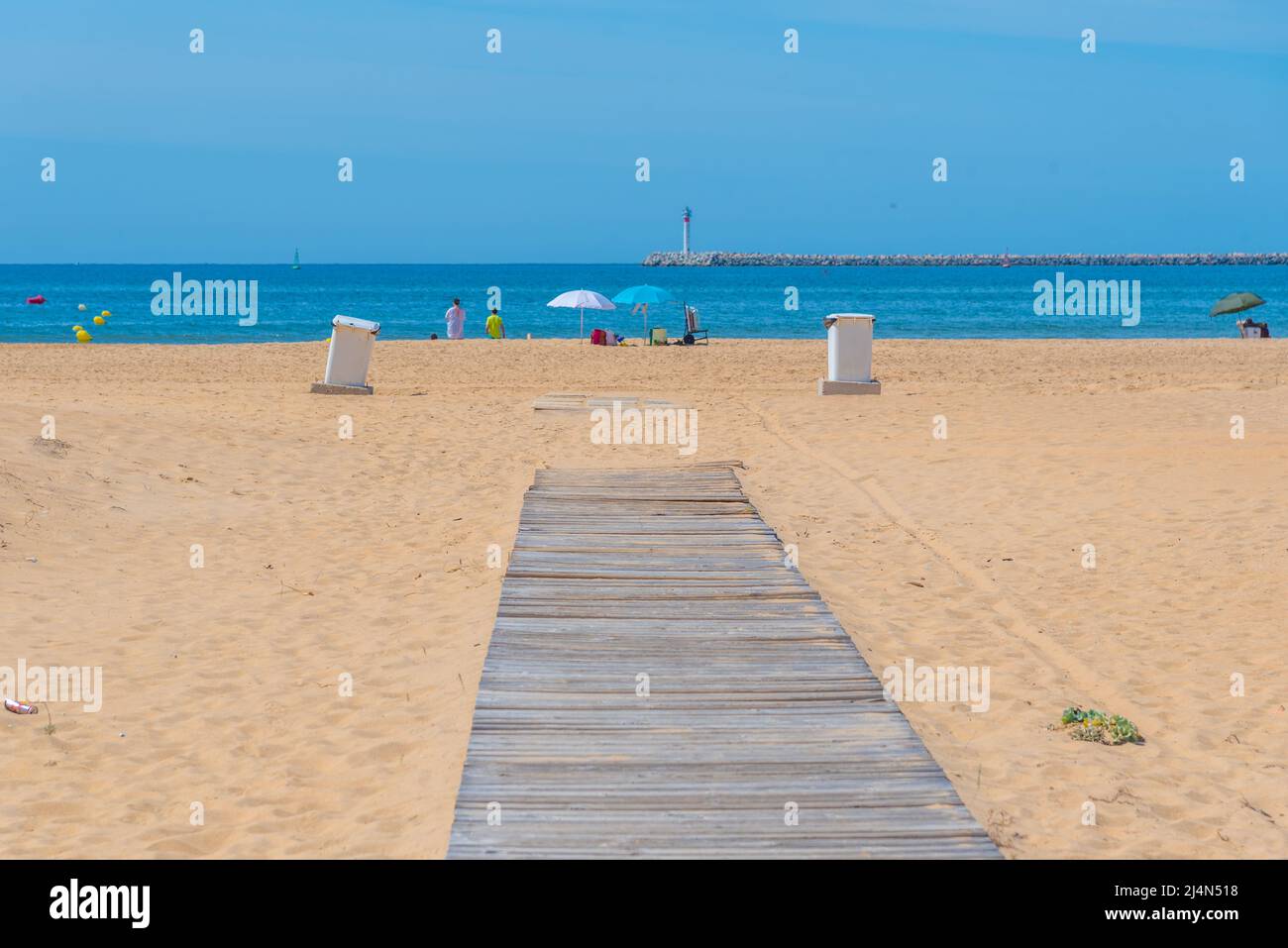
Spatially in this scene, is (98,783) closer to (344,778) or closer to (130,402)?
(344,778)

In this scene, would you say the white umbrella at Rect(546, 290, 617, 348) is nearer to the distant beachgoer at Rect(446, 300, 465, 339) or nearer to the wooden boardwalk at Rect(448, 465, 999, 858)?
the distant beachgoer at Rect(446, 300, 465, 339)

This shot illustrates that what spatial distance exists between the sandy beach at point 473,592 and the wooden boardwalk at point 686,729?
0.30 meters

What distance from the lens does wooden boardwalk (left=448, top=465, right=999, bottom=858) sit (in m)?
3.92

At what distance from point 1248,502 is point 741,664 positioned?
20.3 feet

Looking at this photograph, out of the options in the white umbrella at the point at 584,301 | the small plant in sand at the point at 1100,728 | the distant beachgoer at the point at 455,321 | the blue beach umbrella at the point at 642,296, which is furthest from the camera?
the distant beachgoer at the point at 455,321

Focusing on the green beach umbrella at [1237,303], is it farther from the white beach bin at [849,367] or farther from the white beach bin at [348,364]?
the white beach bin at [348,364]

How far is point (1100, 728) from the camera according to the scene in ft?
17.6

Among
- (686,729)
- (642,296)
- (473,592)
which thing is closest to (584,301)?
(642,296)

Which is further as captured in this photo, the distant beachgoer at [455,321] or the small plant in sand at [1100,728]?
the distant beachgoer at [455,321]

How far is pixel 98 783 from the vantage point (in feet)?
16.0

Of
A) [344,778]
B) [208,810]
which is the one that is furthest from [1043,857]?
[208,810]

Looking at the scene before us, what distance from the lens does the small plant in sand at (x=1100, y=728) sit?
5336 millimetres

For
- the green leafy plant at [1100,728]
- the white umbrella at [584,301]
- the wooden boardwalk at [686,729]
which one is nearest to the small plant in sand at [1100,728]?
the green leafy plant at [1100,728]

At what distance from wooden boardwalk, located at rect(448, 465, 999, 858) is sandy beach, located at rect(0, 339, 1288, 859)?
30 centimetres
